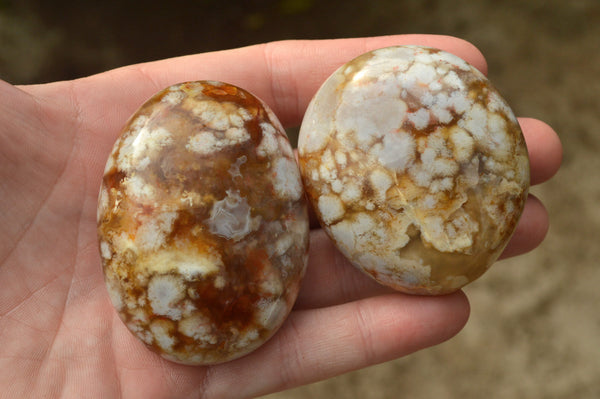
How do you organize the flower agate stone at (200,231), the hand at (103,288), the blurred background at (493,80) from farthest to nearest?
the blurred background at (493,80), the hand at (103,288), the flower agate stone at (200,231)

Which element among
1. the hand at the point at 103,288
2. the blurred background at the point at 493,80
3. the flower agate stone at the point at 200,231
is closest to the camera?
the flower agate stone at the point at 200,231

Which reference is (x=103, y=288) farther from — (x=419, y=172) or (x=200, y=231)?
(x=419, y=172)

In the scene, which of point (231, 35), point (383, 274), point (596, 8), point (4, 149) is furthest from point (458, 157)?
point (596, 8)

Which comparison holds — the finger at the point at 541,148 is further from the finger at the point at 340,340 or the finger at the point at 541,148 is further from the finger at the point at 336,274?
the finger at the point at 340,340

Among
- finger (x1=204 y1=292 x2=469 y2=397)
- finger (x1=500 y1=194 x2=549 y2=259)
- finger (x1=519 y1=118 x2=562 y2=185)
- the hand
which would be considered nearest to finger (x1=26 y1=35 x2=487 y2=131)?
the hand

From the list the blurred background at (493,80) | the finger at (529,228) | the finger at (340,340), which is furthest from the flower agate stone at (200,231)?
the blurred background at (493,80)

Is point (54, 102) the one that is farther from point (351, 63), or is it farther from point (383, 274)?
point (383, 274)

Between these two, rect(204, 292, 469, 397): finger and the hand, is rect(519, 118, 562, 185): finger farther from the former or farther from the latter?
rect(204, 292, 469, 397): finger
